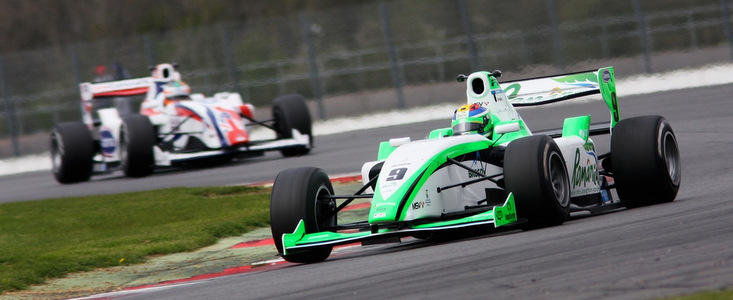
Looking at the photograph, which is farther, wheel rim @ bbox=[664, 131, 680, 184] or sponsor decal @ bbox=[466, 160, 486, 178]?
wheel rim @ bbox=[664, 131, 680, 184]

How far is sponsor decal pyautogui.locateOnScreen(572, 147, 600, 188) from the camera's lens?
10.3 m

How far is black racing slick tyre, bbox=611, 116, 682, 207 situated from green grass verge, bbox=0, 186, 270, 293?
4.04 m

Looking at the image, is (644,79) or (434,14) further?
(434,14)

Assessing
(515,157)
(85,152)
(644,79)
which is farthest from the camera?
(644,79)

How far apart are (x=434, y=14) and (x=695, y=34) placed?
6.31m

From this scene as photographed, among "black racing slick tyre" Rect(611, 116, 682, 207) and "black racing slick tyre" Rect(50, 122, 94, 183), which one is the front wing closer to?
"black racing slick tyre" Rect(611, 116, 682, 207)

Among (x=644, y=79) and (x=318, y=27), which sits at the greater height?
(x=318, y=27)

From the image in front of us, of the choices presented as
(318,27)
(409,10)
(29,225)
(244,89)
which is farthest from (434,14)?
(29,225)

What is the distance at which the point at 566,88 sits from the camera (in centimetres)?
1179

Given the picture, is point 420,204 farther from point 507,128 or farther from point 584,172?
point 584,172

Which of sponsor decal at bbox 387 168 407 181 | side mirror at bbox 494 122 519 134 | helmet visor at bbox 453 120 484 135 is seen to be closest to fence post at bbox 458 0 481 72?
helmet visor at bbox 453 120 484 135

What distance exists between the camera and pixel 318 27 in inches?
1223

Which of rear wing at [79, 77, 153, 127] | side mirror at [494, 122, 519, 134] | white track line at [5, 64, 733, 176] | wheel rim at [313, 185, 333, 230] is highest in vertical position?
rear wing at [79, 77, 153, 127]

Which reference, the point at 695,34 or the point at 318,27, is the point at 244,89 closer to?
the point at 318,27
